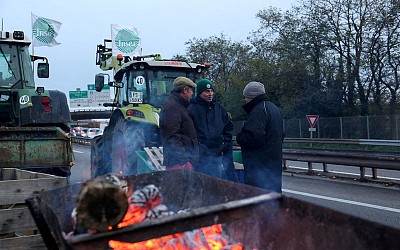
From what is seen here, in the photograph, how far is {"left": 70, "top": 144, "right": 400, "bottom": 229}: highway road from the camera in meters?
7.95

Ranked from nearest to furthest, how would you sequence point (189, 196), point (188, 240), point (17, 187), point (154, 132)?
point (188, 240), point (189, 196), point (17, 187), point (154, 132)

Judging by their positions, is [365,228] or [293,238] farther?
[293,238]

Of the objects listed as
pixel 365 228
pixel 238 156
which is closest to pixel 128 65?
pixel 238 156

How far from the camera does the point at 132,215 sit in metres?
3.24

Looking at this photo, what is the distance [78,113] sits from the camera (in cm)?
3519

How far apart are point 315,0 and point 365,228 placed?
2778 centimetres

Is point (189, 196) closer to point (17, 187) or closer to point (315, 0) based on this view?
point (17, 187)

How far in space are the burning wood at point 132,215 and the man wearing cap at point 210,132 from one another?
219 centimetres

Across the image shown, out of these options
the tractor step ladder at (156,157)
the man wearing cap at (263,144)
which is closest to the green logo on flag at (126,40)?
the tractor step ladder at (156,157)

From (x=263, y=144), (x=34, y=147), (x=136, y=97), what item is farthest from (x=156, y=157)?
(x=136, y=97)

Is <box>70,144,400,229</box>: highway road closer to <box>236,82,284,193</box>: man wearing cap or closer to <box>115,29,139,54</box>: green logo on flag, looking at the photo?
<box>236,82,284,193</box>: man wearing cap

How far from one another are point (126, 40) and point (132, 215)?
14.6m

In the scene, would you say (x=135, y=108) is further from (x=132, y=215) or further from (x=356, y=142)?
(x=356, y=142)

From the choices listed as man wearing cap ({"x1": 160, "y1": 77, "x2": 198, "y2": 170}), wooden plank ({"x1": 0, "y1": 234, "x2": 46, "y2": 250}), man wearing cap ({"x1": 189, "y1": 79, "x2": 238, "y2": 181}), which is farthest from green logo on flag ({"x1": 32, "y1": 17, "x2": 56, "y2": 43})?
wooden plank ({"x1": 0, "y1": 234, "x2": 46, "y2": 250})
